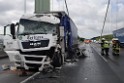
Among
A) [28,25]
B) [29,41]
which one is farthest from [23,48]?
[28,25]

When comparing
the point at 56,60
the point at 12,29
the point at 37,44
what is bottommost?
the point at 56,60

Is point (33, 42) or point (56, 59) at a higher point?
point (33, 42)

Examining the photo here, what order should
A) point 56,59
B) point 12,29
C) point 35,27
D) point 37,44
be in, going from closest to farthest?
point 37,44 < point 12,29 < point 35,27 < point 56,59

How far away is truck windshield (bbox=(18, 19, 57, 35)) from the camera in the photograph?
49.8 feet

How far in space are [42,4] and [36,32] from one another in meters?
16.3

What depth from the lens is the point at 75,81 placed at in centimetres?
1191

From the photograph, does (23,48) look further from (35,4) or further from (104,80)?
(35,4)

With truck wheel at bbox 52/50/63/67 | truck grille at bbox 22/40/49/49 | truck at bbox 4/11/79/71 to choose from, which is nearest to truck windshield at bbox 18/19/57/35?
truck at bbox 4/11/79/71

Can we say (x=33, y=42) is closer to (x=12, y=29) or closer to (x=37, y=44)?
(x=37, y=44)

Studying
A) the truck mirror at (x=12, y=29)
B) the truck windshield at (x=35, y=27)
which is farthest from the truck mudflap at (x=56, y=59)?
the truck mirror at (x=12, y=29)

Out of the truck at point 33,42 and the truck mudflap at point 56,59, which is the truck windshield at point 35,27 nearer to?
the truck at point 33,42

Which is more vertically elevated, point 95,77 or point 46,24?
point 46,24

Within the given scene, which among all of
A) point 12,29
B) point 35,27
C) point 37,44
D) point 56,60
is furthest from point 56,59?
point 12,29

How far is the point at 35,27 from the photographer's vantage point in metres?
15.3
